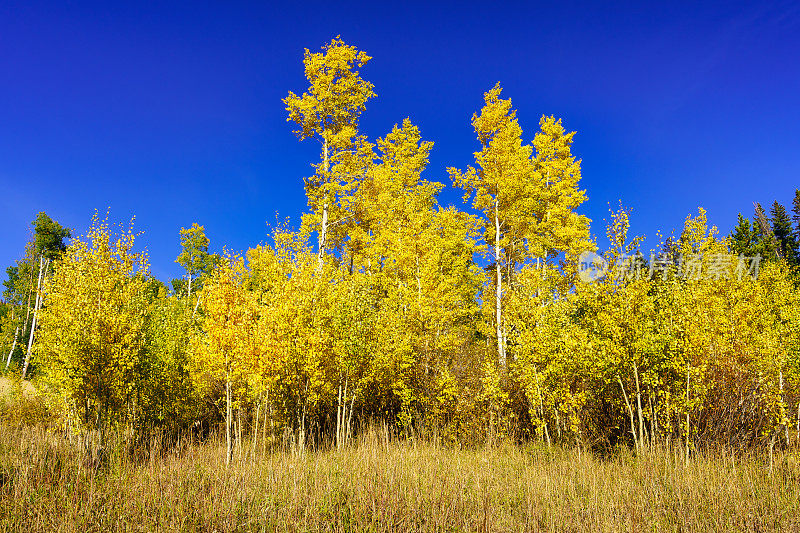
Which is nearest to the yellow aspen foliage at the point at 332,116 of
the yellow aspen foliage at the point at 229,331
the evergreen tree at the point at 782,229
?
the yellow aspen foliage at the point at 229,331

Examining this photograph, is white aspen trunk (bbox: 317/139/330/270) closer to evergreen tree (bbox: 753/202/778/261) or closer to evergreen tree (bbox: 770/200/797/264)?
evergreen tree (bbox: 753/202/778/261)

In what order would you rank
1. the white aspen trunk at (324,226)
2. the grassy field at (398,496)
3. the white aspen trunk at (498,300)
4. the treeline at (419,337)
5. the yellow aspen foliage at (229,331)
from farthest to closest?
the white aspen trunk at (324,226) → the white aspen trunk at (498,300) → the yellow aspen foliage at (229,331) → the treeline at (419,337) → the grassy field at (398,496)

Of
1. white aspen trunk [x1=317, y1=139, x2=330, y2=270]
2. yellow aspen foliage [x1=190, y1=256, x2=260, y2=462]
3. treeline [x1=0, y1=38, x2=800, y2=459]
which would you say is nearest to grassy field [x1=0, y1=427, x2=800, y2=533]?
treeline [x1=0, y1=38, x2=800, y2=459]

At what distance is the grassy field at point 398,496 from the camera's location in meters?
6.23

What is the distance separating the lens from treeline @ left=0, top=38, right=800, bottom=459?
32.0ft

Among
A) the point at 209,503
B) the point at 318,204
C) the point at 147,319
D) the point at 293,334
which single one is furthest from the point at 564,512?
the point at 318,204

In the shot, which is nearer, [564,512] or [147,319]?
[564,512]

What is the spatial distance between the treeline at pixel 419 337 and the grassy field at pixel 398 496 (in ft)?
5.22

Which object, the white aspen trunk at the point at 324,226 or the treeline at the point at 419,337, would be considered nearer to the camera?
the treeline at the point at 419,337

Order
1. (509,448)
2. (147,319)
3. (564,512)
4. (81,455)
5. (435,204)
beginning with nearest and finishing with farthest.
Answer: (564,512), (81,455), (509,448), (147,319), (435,204)

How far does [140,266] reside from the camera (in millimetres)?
12227

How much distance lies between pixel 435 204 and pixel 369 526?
19948 mm

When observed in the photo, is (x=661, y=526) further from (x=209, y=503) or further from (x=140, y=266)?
(x=140, y=266)

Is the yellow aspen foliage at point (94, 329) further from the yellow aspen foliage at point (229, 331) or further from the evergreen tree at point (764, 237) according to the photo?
the evergreen tree at point (764, 237)
